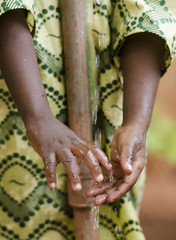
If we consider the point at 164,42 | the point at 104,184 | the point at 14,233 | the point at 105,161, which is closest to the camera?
the point at 105,161

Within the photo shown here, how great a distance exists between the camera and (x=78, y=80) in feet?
4.69

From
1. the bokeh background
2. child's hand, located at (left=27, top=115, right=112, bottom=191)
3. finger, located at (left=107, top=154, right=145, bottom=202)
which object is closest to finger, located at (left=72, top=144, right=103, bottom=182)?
child's hand, located at (left=27, top=115, right=112, bottom=191)

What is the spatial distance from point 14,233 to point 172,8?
2.69 feet

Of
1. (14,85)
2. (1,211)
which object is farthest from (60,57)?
(1,211)

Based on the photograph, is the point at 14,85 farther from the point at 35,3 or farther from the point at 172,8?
the point at 172,8

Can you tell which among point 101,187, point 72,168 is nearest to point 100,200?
point 101,187

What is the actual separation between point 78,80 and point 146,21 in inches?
9.9

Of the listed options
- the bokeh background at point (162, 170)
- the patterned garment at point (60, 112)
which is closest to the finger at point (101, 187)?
the patterned garment at point (60, 112)

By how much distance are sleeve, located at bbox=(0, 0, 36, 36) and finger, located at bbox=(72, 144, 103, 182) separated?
0.35 metres

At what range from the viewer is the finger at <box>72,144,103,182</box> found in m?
1.20

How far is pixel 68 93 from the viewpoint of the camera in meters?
1.44

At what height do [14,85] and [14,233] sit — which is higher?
[14,85]

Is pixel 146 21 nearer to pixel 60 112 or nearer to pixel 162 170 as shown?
pixel 60 112

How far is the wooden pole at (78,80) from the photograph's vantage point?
1411 mm
